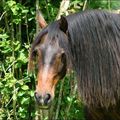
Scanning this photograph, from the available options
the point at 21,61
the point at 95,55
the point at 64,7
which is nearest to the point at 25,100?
the point at 21,61

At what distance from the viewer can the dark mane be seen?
3.11 m

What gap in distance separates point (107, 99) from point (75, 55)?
0.39 meters

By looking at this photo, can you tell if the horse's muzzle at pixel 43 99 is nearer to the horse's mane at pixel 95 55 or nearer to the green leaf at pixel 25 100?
the horse's mane at pixel 95 55

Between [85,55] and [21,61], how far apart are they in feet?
5.27

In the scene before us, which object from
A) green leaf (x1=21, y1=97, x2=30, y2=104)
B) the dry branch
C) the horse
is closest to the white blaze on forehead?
the horse

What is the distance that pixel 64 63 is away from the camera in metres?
3.08

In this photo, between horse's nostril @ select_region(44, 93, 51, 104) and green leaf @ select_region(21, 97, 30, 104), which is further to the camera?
green leaf @ select_region(21, 97, 30, 104)

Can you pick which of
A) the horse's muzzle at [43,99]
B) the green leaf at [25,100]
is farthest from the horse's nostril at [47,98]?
the green leaf at [25,100]

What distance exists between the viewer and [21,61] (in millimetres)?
4637

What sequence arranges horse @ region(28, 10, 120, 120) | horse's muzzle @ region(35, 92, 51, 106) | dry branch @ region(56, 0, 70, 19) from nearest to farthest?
horse's muzzle @ region(35, 92, 51, 106), horse @ region(28, 10, 120, 120), dry branch @ region(56, 0, 70, 19)

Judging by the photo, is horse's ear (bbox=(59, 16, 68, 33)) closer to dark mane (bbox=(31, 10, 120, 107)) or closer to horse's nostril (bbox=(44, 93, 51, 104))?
dark mane (bbox=(31, 10, 120, 107))

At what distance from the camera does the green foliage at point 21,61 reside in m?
4.62

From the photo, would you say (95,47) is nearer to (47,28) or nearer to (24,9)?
(47,28)

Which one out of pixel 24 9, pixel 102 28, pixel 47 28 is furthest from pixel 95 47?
pixel 24 9
